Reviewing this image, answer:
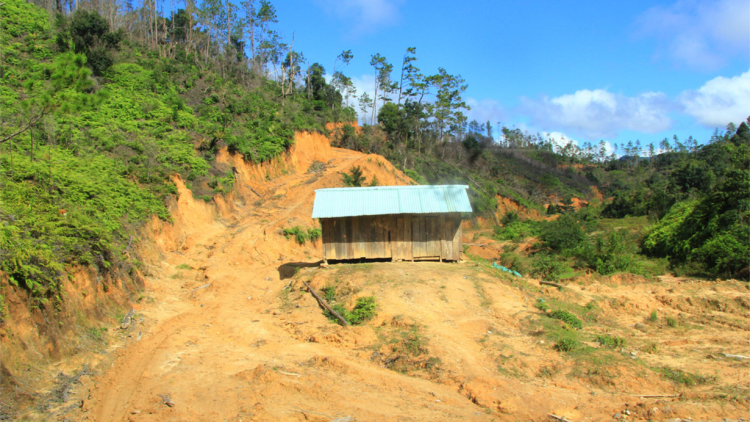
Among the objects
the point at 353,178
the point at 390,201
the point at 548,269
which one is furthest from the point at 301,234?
the point at 548,269

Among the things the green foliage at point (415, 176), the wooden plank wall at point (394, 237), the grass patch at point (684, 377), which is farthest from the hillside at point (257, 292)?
the green foliage at point (415, 176)

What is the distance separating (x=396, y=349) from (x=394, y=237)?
5757mm

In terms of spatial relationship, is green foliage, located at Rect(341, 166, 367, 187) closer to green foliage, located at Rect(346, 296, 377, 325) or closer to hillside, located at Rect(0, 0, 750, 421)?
hillside, located at Rect(0, 0, 750, 421)

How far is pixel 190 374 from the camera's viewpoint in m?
7.44

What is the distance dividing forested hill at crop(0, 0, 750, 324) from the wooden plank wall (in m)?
5.14

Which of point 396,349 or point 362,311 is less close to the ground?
Answer: point 362,311

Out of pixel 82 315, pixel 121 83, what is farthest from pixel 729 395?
pixel 121 83

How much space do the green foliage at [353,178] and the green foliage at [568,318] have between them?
650 inches

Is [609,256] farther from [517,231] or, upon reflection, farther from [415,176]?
[415,176]

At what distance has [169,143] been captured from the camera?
1931 centimetres

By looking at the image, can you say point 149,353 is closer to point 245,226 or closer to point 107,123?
point 245,226

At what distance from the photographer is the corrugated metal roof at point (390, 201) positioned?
13.8 meters

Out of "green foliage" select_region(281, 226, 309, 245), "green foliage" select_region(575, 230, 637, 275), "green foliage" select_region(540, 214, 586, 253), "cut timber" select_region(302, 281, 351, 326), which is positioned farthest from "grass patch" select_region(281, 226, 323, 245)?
"green foliage" select_region(575, 230, 637, 275)

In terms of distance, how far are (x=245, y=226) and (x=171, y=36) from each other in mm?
33520
